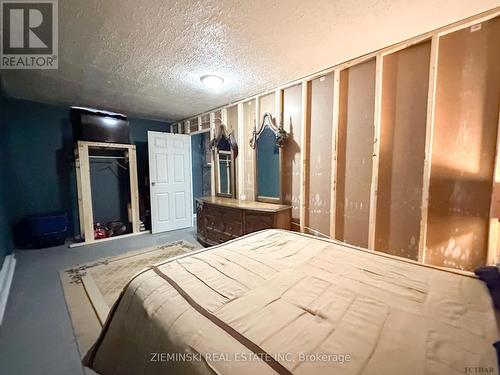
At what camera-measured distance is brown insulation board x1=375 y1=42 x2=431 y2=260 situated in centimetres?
195

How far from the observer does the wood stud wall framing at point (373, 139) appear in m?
1.81

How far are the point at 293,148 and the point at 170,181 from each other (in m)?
2.78

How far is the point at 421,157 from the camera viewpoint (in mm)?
1946

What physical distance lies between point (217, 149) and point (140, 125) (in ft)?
6.94

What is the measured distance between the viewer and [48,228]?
3475mm

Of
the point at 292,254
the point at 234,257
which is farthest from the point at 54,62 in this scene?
the point at 292,254

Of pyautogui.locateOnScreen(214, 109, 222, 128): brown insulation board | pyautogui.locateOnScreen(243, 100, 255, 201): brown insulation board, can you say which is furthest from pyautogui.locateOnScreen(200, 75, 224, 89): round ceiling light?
pyautogui.locateOnScreen(214, 109, 222, 128): brown insulation board

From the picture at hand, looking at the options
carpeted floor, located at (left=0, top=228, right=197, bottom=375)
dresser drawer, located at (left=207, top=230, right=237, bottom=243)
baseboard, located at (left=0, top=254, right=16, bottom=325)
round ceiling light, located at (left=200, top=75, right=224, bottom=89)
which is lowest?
carpeted floor, located at (left=0, top=228, right=197, bottom=375)

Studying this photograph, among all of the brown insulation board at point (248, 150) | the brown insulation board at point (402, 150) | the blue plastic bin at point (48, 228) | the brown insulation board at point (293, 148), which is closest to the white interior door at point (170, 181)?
the blue plastic bin at point (48, 228)

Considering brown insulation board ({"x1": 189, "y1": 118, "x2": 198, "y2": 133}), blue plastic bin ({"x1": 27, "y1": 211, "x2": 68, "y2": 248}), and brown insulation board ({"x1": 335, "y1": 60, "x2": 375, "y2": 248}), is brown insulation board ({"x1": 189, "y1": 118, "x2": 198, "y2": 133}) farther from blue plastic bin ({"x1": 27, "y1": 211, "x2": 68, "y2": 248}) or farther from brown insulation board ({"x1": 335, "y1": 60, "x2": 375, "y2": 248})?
brown insulation board ({"x1": 335, "y1": 60, "x2": 375, "y2": 248})

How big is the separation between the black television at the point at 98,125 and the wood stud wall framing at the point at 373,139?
2.24 metres

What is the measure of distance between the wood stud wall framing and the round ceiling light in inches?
26.9

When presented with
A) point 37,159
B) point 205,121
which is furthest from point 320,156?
point 37,159

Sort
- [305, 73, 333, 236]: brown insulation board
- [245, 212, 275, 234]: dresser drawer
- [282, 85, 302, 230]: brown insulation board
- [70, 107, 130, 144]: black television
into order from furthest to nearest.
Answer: [70, 107, 130, 144]: black television → [282, 85, 302, 230]: brown insulation board → [245, 212, 275, 234]: dresser drawer → [305, 73, 333, 236]: brown insulation board
